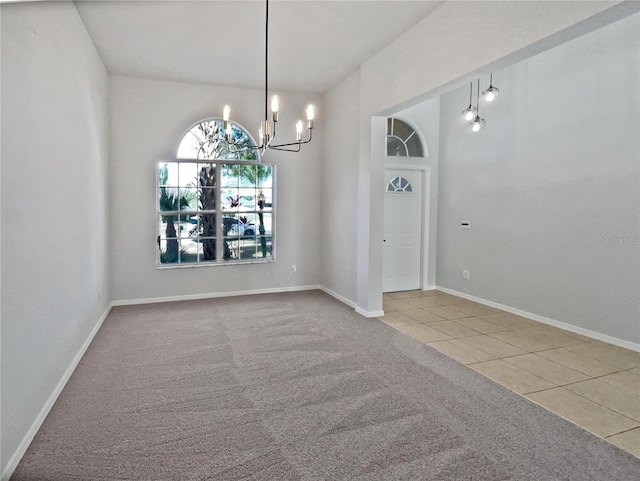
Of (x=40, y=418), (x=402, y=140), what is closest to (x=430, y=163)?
(x=402, y=140)

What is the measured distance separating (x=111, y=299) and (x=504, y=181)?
17.6 feet

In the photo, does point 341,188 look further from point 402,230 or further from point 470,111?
point 470,111

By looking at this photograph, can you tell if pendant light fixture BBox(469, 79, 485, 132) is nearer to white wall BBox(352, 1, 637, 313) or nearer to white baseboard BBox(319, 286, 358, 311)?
white wall BBox(352, 1, 637, 313)

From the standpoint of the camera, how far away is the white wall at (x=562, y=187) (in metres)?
3.87

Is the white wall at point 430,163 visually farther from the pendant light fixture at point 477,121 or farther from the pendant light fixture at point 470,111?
the pendant light fixture at point 477,121

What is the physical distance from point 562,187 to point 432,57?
2.20m

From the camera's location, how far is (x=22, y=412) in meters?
2.17

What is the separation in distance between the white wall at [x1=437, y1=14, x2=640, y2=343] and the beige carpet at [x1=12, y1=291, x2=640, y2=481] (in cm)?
191

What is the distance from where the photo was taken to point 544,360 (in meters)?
3.52

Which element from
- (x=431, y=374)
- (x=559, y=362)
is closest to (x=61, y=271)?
(x=431, y=374)

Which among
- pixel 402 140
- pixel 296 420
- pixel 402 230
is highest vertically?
pixel 402 140

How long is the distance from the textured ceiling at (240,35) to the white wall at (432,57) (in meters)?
0.21

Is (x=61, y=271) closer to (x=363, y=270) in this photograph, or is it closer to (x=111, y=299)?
(x=111, y=299)

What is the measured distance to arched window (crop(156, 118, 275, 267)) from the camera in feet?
18.2
